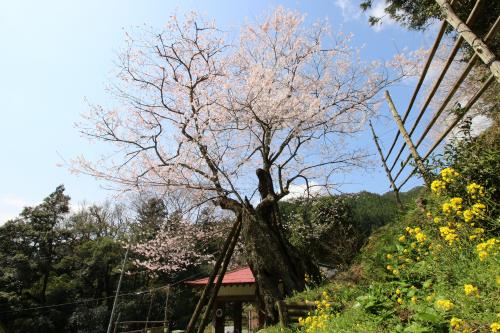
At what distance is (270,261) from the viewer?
26.9ft

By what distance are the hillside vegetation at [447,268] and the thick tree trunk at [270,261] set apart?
9.41 feet

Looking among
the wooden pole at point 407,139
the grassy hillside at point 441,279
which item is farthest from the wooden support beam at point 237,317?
the wooden pole at point 407,139

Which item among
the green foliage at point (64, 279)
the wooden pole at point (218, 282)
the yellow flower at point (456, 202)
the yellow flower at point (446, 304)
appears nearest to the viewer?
the yellow flower at point (446, 304)

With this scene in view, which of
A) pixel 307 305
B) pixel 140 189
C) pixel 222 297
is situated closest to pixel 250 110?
pixel 140 189

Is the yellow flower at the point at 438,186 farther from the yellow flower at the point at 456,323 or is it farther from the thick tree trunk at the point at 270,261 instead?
the thick tree trunk at the point at 270,261

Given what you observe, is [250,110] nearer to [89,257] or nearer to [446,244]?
[446,244]

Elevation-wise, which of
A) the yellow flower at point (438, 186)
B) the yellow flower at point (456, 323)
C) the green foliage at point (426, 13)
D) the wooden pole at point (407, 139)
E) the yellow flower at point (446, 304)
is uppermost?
the green foliage at point (426, 13)

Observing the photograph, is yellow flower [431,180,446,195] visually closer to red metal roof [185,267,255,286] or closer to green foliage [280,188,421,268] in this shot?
red metal roof [185,267,255,286]

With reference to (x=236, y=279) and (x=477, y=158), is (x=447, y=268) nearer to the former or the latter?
(x=477, y=158)

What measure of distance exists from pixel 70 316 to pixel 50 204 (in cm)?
830

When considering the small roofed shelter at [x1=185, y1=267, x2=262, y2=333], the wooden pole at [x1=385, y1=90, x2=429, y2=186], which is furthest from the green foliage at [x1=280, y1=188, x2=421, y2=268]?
the wooden pole at [x1=385, y1=90, x2=429, y2=186]

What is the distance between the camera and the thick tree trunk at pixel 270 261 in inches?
311

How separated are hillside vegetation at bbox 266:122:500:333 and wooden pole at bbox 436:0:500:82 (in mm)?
950

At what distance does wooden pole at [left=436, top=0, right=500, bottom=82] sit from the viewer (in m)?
3.60
